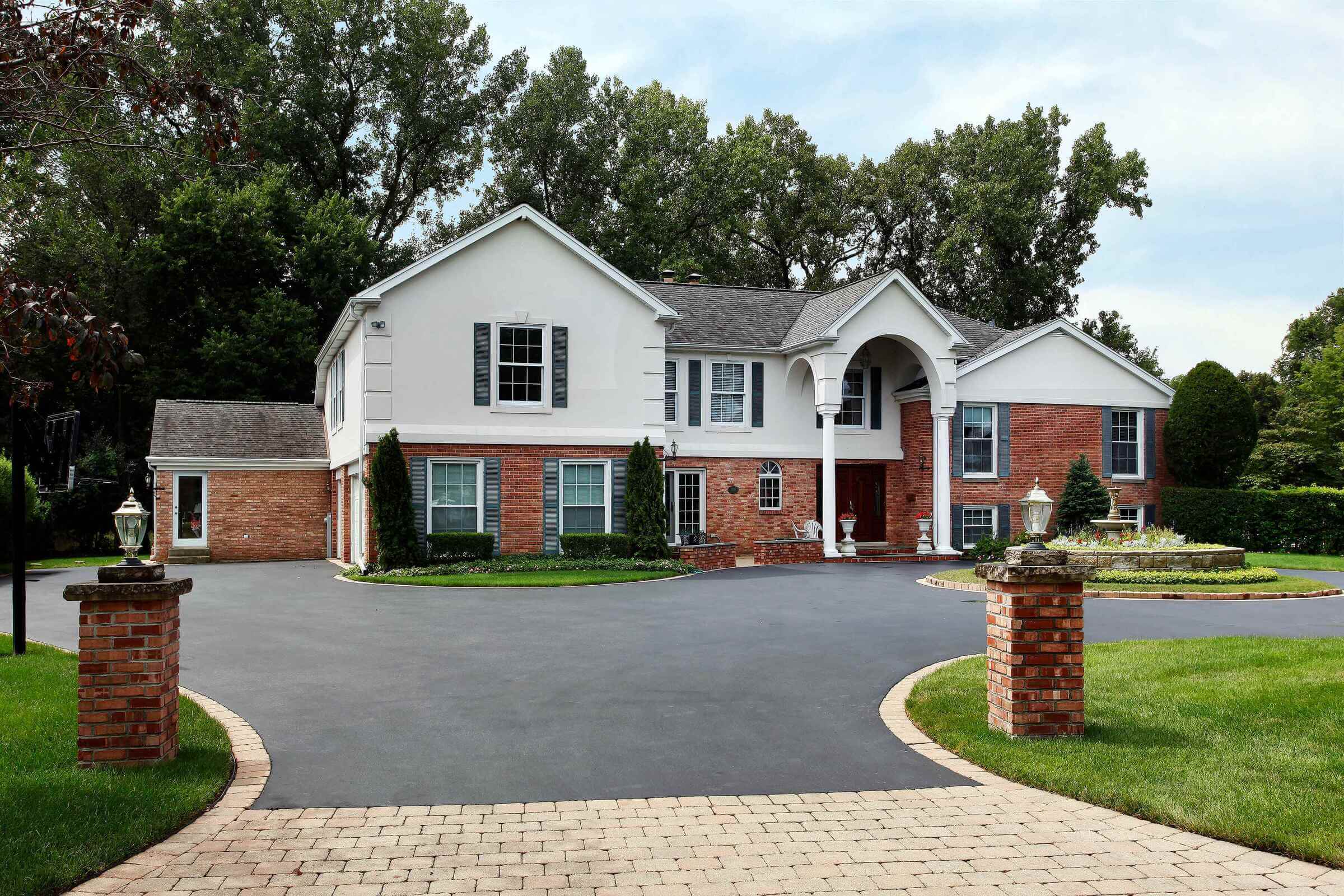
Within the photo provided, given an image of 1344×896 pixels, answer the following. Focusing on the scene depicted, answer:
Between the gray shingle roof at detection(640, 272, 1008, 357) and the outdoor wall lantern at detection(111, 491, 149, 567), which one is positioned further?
the gray shingle roof at detection(640, 272, 1008, 357)

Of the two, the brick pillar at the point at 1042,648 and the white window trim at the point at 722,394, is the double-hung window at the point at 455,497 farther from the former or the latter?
the brick pillar at the point at 1042,648

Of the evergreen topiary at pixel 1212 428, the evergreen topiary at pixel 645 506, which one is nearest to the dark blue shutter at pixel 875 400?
the evergreen topiary at pixel 645 506

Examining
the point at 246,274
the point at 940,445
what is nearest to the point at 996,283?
the point at 940,445

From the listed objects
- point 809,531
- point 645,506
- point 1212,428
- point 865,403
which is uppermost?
point 865,403

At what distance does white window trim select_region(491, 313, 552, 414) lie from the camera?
69.8ft

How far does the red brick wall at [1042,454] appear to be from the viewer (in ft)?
85.0

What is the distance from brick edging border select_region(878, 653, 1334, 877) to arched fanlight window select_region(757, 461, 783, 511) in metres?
16.2

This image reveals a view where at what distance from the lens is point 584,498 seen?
21.8 meters

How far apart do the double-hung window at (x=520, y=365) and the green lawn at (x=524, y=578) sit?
13.5 ft

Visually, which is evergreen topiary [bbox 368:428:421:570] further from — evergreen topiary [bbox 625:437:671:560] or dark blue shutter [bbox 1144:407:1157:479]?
dark blue shutter [bbox 1144:407:1157:479]

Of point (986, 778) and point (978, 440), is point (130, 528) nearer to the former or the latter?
point (986, 778)

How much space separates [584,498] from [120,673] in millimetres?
15865

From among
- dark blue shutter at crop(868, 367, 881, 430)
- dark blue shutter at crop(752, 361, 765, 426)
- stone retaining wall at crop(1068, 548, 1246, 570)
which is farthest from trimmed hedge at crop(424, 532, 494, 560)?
stone retaining wall at crop(1068, 548, 1246, 570)

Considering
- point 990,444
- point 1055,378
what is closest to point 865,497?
point 990,444
